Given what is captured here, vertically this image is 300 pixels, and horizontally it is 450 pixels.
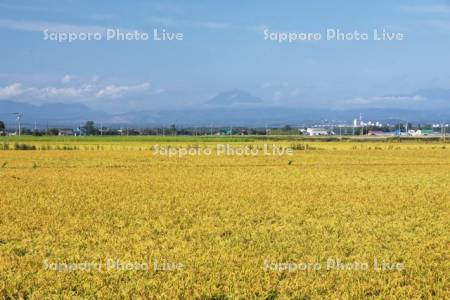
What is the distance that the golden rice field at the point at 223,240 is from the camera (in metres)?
6.61

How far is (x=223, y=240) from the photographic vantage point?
29.6 feet

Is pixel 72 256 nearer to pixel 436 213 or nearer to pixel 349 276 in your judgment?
pixel 349 276

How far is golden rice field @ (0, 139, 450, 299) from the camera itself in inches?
260

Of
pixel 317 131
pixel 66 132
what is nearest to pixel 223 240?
pixel 66 132

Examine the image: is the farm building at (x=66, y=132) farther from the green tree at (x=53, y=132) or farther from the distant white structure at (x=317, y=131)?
the distant white structure at (x=317, y=131)

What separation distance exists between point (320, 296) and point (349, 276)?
2.90ft

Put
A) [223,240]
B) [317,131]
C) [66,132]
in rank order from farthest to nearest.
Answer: [317,131]
[66,132]
[223,240]

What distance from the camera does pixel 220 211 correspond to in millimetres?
12102

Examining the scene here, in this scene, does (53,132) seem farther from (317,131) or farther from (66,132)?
(317,131)

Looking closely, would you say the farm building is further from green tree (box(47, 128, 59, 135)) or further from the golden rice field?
the golden rice field

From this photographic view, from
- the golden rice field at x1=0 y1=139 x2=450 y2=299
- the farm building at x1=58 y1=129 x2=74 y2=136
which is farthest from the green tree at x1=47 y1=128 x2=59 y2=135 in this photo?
the golden rice field at x1=0 y1=139 x2=450 y2=299

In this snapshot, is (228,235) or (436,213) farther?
(436,213)


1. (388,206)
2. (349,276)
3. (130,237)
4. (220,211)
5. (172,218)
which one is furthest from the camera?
(388,206)

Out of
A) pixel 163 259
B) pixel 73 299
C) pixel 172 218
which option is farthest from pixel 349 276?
pixel 172 218
